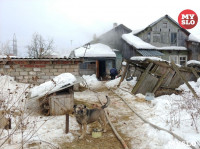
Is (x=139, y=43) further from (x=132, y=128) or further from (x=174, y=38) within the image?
(x=132, y=128)

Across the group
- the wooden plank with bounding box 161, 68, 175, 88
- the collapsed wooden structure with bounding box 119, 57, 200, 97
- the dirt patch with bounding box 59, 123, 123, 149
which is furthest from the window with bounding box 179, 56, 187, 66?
the dirt patch with bounding box 59, 123, 123, 149

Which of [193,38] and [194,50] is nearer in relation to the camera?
[193,38]

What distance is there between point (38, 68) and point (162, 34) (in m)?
18.1

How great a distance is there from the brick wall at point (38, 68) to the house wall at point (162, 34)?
1441cm

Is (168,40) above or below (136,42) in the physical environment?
above

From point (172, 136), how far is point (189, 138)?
0.42m

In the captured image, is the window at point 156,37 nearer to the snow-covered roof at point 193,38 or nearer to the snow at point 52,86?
the snow-covered roof at point 193,38

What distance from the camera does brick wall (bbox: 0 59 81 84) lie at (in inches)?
415

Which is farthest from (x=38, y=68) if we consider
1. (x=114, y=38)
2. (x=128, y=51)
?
(x=114, y=38)

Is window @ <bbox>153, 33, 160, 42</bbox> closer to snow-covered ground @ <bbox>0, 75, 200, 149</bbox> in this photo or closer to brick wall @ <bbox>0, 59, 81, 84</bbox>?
brick wall @ <bbox>0, 59, 81, 84</bbox>

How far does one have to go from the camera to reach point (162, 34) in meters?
23.2

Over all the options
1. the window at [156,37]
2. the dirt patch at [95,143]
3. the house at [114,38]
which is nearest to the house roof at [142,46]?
the window at [156,37]

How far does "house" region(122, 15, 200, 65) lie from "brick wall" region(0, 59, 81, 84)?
39.6 feet

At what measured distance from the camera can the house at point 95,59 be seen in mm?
20391
